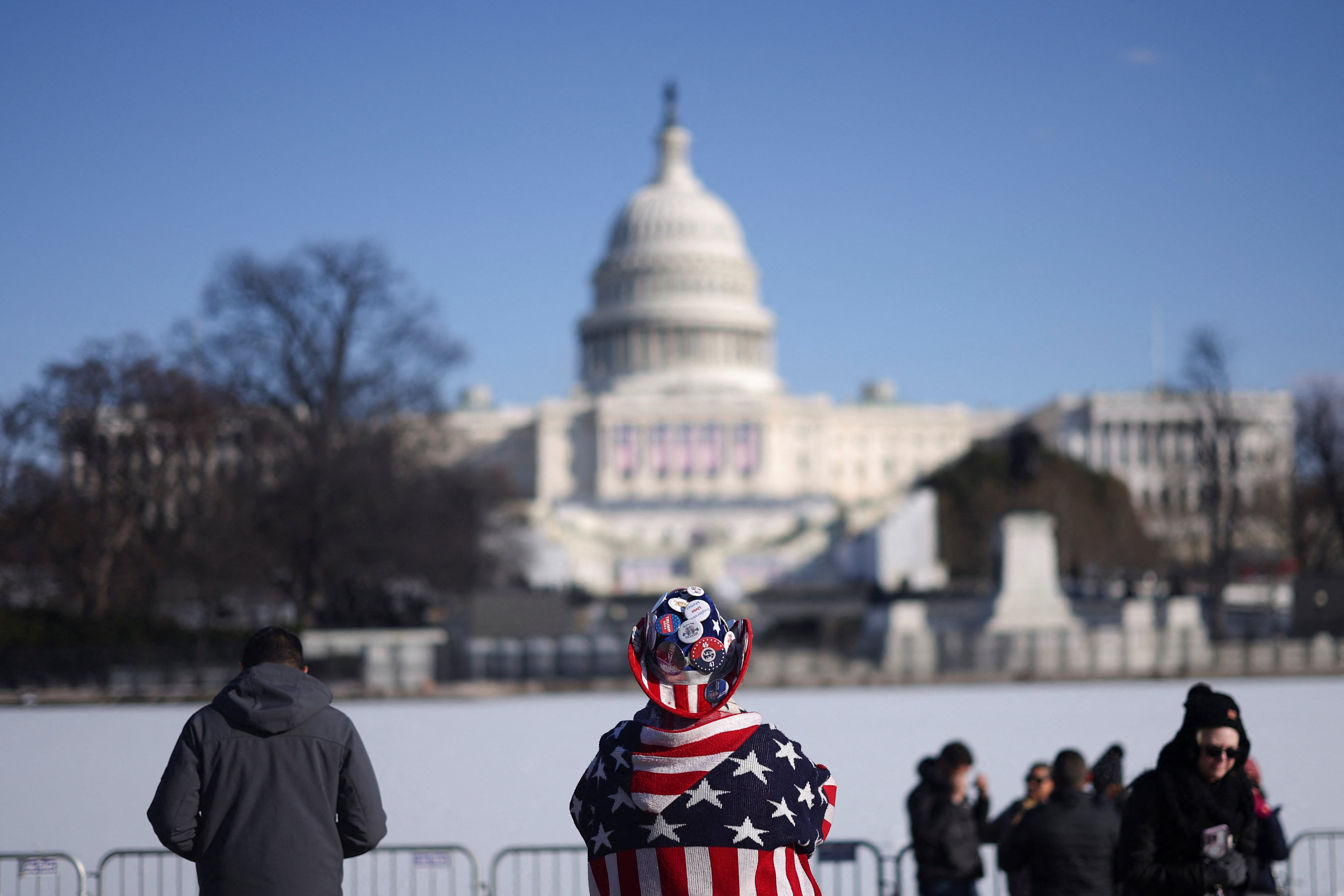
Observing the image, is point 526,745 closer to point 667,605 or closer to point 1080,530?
point 667,605

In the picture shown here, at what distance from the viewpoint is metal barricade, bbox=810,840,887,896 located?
Answer: 8.45 meters

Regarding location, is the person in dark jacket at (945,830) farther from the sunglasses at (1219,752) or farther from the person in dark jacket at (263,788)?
the person in dark jacket at (263,788)

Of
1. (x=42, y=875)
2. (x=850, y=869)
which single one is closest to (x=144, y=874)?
(x=42, y=875)

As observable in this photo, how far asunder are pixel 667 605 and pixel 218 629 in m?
25.6

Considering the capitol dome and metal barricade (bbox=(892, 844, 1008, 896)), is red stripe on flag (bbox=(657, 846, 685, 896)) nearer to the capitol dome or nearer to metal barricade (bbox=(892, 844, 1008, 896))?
metal barricade (bbox=(892, 844, 1008, 896))

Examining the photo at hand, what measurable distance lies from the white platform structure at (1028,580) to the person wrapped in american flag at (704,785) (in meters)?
26.0

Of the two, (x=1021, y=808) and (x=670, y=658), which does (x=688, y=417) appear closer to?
(x=1021, y=808)

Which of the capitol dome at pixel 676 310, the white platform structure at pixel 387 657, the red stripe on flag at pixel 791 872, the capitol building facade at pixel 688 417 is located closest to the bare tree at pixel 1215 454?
the white platform structure at pixel 387 657

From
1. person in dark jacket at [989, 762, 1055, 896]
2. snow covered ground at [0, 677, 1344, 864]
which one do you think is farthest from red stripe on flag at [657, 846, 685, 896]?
snow covered ground at [0, 677, 1344, 864]

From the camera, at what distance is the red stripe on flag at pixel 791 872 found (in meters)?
3.88

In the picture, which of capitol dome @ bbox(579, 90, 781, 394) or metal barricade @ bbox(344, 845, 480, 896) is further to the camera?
capitol dome @ bbox(579, 90, 781, 394)

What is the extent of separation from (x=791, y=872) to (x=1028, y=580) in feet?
86.2

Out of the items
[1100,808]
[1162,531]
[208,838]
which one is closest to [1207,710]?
[1100,808]

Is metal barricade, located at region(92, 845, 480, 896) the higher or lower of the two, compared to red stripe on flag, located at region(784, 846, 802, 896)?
lower
